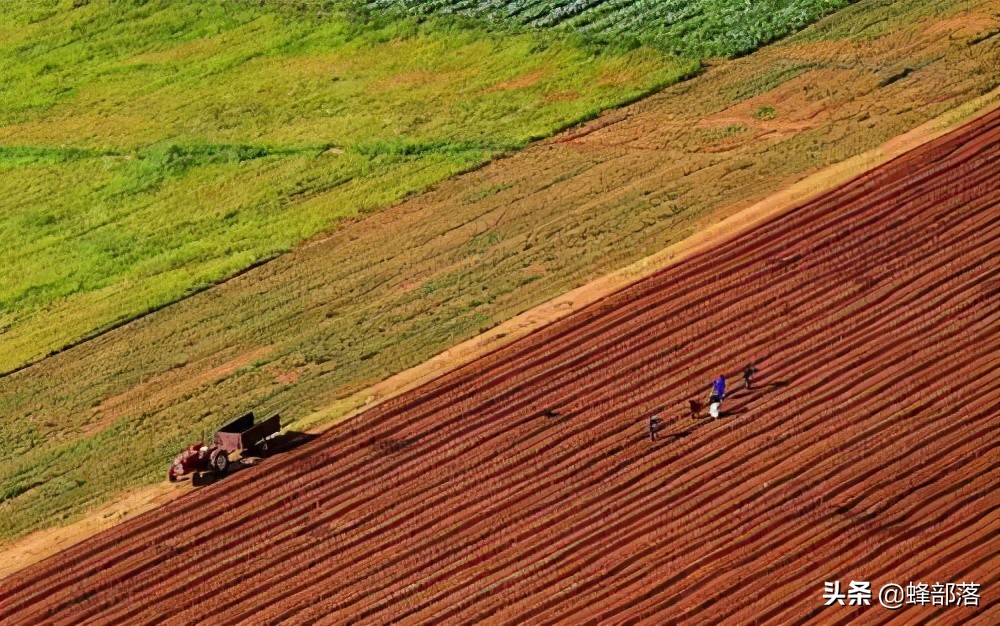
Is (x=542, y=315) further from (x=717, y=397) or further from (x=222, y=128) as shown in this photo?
(x=222, y=128)

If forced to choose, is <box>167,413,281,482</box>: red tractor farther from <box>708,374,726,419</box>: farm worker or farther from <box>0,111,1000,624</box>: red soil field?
<box>708,374,726,419</box>: farm worker

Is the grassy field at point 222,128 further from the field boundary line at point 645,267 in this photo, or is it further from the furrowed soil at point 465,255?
the field boundary line at point 645,267

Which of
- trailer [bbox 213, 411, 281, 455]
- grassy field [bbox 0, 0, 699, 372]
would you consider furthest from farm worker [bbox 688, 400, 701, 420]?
grassy field [bbox 0, 0, 699, 372]

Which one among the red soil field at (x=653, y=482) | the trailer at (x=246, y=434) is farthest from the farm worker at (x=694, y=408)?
the trailer at (x=246, y=434)

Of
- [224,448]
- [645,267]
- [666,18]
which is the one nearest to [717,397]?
[645,267]

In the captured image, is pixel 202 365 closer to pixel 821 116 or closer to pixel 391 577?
pixel 391 577
